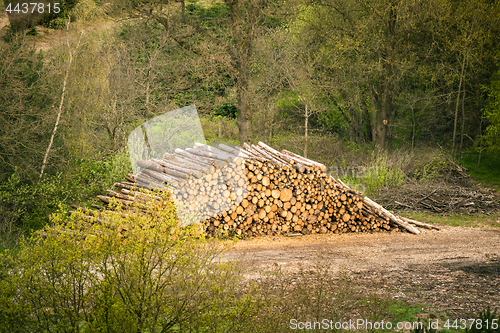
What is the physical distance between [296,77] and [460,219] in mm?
8346

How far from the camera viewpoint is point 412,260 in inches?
251

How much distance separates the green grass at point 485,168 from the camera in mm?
13969

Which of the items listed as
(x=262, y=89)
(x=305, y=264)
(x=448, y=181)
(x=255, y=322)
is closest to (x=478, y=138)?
(x=448, y=181)

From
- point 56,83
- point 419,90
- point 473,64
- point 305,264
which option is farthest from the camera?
point 419,90

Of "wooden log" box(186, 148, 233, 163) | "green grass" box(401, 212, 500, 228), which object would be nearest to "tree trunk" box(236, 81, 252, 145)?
"wooden log" box(186, 148, 233, 163)

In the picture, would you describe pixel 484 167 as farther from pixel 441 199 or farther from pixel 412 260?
pixel 412 260

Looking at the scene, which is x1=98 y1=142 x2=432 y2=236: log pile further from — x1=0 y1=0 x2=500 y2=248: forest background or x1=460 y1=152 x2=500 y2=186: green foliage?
x1=460 y1=152 x2=500 y2=186: green foliage

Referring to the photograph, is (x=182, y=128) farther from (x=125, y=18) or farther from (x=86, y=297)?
(x=86, y=297)

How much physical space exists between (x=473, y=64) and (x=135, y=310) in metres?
16.8

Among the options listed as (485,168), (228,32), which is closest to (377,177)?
(485,168)

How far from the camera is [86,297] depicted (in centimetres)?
306

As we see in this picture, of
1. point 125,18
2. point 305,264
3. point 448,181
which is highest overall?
point 125,18

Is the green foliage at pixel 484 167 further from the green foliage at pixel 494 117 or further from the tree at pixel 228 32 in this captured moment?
the tree at pixel 228 32

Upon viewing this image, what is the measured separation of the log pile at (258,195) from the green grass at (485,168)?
6855 mm
